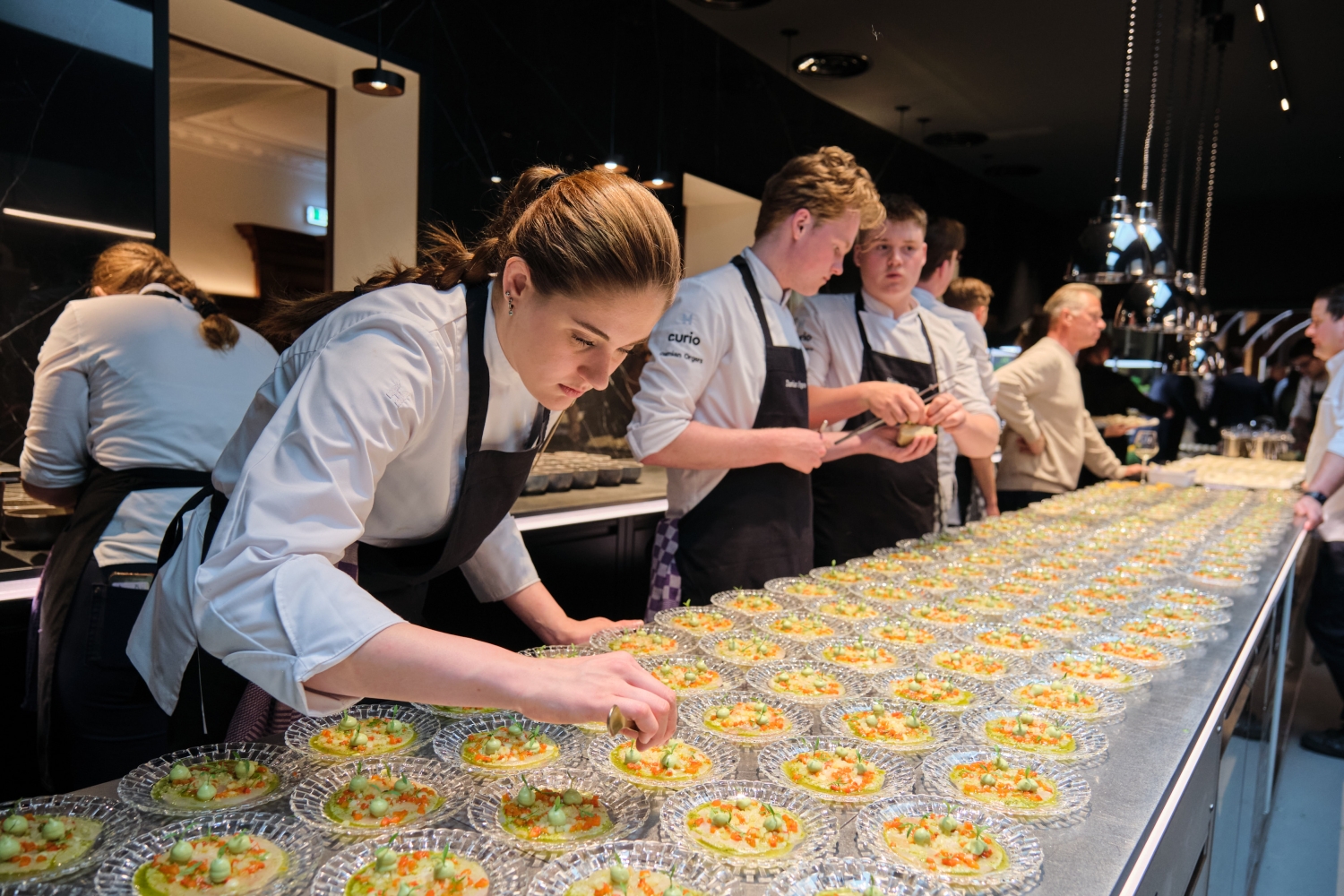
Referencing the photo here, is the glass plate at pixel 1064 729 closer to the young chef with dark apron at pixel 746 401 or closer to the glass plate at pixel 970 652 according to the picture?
the glass plate at pixel 970 652

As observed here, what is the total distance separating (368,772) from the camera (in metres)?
0.99

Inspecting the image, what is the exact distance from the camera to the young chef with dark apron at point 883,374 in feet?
9.29

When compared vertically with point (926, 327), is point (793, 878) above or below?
below

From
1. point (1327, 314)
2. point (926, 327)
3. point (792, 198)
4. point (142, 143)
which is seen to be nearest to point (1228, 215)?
point (1327, 314)

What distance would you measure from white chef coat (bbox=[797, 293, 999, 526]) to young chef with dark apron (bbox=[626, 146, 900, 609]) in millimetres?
611

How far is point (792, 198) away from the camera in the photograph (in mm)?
2268

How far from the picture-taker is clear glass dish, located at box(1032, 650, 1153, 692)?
1.42 metres

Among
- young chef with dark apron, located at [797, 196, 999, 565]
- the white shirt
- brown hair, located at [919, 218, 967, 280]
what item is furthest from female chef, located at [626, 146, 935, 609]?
the white shirt

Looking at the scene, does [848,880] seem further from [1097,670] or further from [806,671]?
[1097,670]

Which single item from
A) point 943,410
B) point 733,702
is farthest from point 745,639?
point 943,410

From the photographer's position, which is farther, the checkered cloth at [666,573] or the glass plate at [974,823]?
the checkered cloth at [666,573]

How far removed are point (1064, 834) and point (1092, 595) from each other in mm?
1161

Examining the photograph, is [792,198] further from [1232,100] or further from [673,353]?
[1232,100]

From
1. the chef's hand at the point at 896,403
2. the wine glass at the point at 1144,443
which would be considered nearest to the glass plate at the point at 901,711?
the chef's hand at the point at 896,403
